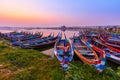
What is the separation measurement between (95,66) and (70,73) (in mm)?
1803

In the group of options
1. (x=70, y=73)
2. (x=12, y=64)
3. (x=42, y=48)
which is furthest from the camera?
(x=42, y=48)

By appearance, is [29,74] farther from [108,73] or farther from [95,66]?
[108,73]

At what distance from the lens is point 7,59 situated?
35.3 ft

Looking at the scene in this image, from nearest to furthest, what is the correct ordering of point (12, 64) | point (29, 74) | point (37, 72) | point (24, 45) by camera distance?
point (29, 74), point (37, 72), point (12, 64), point (24, 45)

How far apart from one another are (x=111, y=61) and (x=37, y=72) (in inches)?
239

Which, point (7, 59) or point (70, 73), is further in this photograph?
point (7, 59)

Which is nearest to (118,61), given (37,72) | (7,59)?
(37,72)

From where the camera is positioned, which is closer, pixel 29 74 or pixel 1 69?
pixel 29 74

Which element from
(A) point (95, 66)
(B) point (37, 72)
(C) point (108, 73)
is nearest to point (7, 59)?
(B) point (37, 72)

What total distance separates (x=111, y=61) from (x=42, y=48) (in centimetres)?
1038

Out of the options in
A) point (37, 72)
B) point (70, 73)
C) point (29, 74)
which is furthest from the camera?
point (37, 72)

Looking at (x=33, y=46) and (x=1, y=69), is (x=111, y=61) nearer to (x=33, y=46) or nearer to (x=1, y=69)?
(x=1, y=69)

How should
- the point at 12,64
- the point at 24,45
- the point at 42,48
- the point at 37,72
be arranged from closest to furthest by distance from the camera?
1. the point at 37,72
2. the point at 12,64
3. the point at 24,45
4. the point at 42,48

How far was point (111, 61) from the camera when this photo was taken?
11.0 metres
